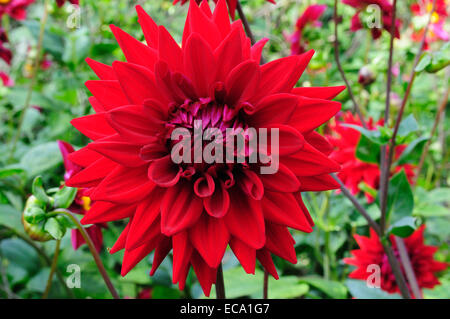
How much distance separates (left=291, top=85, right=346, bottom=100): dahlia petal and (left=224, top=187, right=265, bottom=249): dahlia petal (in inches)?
5.9

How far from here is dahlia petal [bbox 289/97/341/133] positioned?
43 centimetres

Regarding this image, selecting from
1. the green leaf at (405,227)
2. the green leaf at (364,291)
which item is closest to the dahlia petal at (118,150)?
the green leaf at (405,227)

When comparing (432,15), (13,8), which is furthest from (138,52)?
(432,15)

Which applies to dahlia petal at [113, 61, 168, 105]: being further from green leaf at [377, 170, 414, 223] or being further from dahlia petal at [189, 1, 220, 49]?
green leaf at [377, 170, 414, 223]

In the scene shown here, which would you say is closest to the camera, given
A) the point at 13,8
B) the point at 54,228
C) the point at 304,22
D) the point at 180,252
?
the point at 180,252

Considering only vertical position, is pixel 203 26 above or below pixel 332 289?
above

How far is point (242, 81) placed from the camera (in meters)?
0.44

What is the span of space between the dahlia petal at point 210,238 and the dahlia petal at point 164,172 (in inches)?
2.4

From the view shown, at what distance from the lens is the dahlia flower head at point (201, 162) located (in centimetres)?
42

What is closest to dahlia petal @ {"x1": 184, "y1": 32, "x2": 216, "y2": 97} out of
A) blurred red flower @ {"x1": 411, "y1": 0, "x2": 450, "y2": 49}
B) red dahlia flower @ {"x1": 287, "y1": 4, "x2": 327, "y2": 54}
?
red dahlia flower @ {"x1": 287, "y1": 4, "x2": 327, "y2": 54}

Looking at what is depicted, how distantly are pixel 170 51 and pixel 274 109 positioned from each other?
0.46 feet

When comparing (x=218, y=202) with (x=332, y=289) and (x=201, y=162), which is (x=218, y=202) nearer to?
(x=201, y=162)

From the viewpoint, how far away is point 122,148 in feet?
1.39
